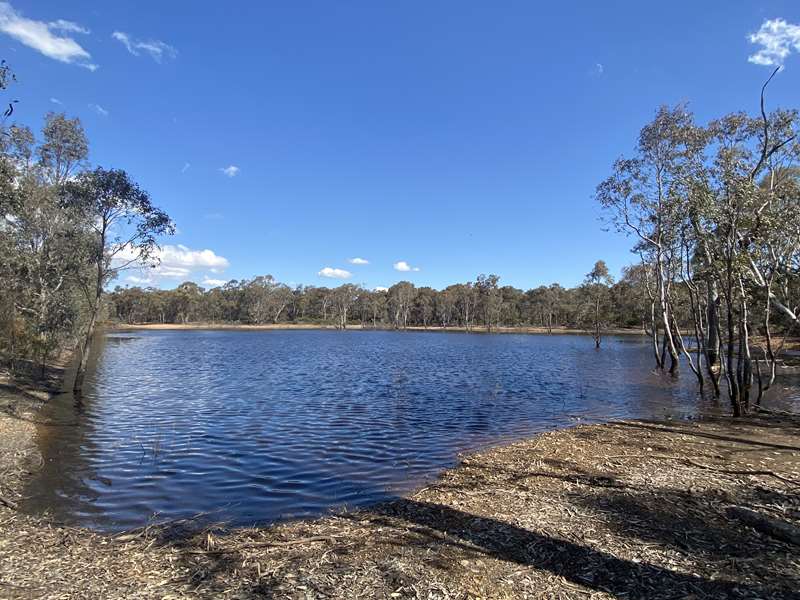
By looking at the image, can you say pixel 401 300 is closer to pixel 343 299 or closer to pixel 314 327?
pixel 343 299

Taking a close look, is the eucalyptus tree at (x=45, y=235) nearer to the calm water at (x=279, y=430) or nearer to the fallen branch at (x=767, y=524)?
the calm water at (x=279, y=430)

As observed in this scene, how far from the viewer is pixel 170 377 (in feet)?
102

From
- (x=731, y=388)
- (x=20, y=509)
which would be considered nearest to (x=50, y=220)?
(x=20, y=509)

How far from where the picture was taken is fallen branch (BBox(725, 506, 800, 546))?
633 cm

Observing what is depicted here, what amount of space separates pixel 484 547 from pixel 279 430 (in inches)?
445

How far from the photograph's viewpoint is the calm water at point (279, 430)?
396 inches

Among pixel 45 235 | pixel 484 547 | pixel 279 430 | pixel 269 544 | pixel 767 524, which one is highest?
pixel 45 235

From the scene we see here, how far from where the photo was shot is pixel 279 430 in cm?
Answer: 1647

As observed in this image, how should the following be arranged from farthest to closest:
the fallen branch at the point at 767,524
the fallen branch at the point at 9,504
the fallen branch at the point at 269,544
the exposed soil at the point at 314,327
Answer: the exposed soil at the point at 314,327 < the fallen branch at the point at 9,504 < the fallen branch at the point at 269,544 < the fallen branch at the point at 767,524

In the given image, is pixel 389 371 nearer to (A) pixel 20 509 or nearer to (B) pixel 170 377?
(B) pixel 170 377

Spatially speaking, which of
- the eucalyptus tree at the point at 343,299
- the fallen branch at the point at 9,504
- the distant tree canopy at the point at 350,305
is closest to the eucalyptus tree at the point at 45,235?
the fallen branch at the point at 9,504

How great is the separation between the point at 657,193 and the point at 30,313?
118 ft

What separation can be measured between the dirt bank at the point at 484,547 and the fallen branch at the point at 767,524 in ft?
0.26

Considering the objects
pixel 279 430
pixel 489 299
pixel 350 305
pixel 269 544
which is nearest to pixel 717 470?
pixel 269 544
